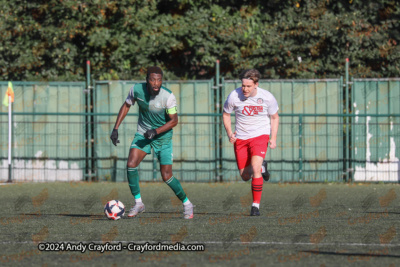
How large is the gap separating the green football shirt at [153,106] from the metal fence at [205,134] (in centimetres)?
775

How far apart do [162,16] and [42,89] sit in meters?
3.95

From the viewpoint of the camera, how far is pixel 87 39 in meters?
19.8

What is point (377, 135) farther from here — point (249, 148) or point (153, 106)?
point (153, 106)

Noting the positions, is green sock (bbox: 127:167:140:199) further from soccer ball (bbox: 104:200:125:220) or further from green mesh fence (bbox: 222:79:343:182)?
green mesh fence (bbox: 222:79:343:182)

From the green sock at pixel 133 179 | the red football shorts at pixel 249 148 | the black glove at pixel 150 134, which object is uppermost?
the black glove at pixel 150 134

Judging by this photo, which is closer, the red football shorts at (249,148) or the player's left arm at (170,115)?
the player's left arm at (170,115)

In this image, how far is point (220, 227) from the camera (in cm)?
877

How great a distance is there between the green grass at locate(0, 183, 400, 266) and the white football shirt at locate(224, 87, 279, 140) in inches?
48.7

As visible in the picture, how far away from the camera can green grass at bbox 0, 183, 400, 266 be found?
652 centimetres

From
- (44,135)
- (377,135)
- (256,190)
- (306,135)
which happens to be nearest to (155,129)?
(256,190)

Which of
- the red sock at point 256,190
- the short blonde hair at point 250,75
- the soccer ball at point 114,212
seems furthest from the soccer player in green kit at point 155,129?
the short blonde hair at point 250,75

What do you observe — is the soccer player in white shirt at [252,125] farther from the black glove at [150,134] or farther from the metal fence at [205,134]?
the metal fence at [205,134]

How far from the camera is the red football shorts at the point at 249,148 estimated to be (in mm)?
10648

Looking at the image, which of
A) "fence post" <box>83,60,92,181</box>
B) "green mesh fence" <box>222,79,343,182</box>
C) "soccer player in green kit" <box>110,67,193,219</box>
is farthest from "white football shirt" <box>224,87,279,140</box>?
"fence post" <box>83,60,92,181</box>
